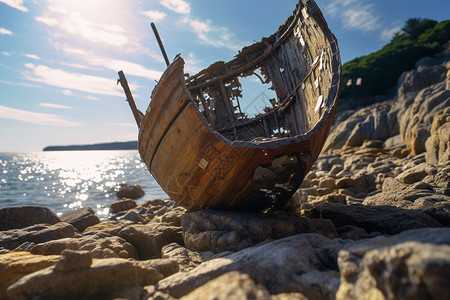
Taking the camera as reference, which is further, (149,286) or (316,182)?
(316,182)

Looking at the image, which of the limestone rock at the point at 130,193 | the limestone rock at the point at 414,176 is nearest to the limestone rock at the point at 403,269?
the limestone rock at the point at 414,176

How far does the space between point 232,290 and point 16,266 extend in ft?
7.70

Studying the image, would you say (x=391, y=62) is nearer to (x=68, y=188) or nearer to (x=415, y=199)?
(x=415, y=199)

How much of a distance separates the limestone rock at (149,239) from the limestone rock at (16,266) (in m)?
1.69

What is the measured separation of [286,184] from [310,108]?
2235mm

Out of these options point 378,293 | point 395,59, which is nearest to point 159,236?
point 378,293

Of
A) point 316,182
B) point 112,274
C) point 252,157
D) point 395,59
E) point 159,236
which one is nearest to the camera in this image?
point 112,274

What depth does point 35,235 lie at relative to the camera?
4590 mm

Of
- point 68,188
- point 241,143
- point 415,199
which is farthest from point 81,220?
point 68,188

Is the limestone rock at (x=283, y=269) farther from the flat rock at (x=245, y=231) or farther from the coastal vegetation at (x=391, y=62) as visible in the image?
the coastal vegetation at (x=391, y=62)

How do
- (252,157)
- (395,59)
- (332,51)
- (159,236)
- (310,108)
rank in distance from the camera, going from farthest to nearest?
1. (395,59)
2. (310,108)
3. (332,51)
4. (159,236)
5. (252,157)

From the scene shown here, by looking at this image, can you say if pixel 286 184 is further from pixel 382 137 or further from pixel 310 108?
pixel 382 137

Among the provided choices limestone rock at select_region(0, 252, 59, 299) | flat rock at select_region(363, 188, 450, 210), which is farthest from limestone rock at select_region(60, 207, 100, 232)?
flat rock at select_region(363, 188, 450, 210)

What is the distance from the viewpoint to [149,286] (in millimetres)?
2311
